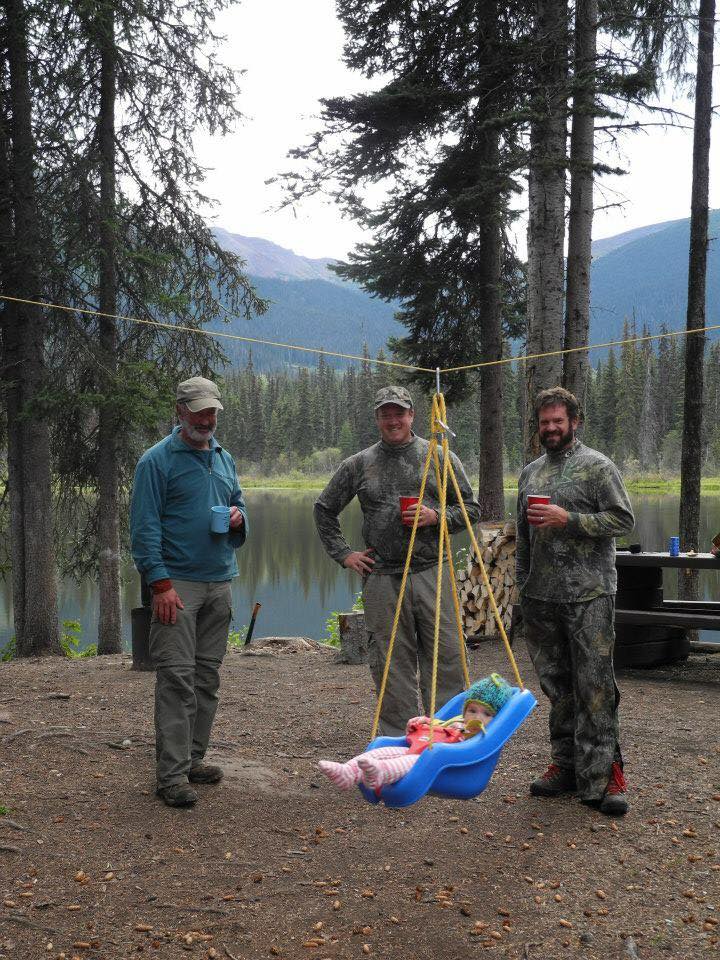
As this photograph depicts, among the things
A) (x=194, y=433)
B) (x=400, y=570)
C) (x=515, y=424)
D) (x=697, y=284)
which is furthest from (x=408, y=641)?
(x=515, y=424)

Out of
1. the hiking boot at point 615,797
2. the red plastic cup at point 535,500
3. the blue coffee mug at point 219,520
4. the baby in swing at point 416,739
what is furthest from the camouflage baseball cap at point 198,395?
the hiking boot at point 615,797

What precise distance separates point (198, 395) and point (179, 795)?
6.34ft

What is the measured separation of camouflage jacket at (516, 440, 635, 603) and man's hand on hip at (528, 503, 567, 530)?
5 centimetres

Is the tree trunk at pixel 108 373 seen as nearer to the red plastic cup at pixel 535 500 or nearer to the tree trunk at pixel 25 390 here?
the tree trunk at pixel 25 390

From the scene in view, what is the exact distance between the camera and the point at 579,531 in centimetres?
406

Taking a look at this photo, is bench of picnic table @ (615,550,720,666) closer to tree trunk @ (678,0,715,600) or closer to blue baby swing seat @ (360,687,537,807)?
tree trunk @ (678,0,715,600)

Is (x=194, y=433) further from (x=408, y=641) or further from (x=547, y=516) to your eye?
(x=547, y=516)

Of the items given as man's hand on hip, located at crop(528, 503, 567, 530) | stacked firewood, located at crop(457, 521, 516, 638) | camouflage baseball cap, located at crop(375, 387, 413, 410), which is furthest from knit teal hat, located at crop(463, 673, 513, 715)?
stacked firewood, located at crop(457, 521, 516, 638)

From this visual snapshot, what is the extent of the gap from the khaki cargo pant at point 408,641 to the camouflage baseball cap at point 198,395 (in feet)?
3.91

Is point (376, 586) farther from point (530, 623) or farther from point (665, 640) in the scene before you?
point (665, 640)

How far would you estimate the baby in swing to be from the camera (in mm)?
3166

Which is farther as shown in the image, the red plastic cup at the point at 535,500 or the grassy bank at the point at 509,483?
the grassy bank at the point at 509,483

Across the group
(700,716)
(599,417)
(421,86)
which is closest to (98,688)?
(700,716)

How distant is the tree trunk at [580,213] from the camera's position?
8.24m
